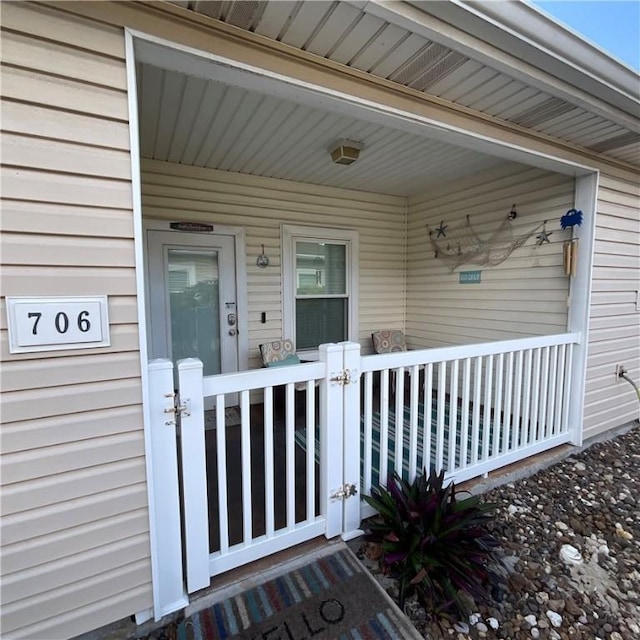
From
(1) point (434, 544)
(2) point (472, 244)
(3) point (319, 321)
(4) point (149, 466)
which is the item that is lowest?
(1) point (434, 544)

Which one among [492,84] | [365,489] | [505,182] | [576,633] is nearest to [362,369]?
[365,489]

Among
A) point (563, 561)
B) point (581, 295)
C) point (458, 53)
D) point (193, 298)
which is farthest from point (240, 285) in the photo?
point (563, 561)

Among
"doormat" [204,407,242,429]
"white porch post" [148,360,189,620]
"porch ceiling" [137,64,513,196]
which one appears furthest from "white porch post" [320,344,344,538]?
"doormat" [204,407,242,429]

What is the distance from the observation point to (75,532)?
128cm

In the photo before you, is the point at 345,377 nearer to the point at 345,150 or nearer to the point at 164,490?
the point at 164,490

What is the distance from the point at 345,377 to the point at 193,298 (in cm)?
235

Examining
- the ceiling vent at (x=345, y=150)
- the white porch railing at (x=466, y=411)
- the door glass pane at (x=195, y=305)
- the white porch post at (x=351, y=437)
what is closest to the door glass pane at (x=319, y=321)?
the door glass pane at (x=195, y=305)

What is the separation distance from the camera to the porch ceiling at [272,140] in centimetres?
216

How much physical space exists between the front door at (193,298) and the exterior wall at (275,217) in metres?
0.20

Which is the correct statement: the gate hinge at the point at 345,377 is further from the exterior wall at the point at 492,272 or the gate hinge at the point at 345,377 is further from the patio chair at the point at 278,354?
the exterior wall at the point at 492,272

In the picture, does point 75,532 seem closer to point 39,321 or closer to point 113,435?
point 113,435

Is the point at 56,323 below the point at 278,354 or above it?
above

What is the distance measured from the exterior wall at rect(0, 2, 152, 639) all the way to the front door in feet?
7.18

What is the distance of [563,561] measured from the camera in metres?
1.80
